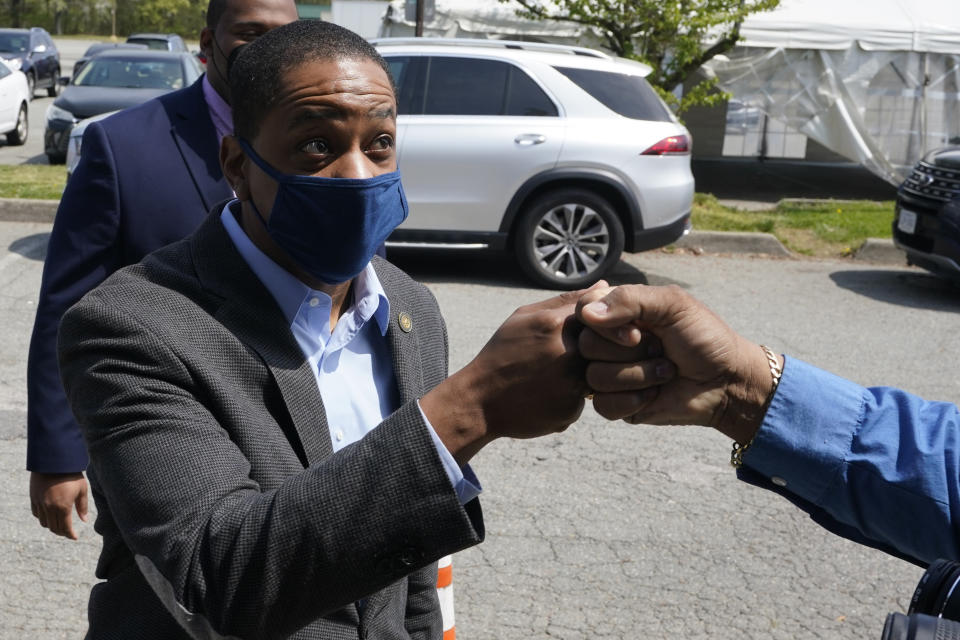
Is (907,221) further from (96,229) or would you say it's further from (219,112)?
(96,229)

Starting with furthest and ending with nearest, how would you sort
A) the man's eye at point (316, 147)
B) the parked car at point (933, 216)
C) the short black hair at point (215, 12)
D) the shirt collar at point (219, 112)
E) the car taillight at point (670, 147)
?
the car taillight at point (670, 147), the parked car at point (933, 216), the short black hair at point (215, 12), the shirt collar at point (219, 112), the man's eye at point (316, 147)

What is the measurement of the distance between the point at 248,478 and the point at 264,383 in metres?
0.18

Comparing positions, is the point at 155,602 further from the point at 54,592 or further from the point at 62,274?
the point at 54,592

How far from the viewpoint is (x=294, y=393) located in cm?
172

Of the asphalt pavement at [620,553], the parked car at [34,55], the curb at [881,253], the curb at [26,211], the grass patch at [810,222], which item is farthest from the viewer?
the parked car at [34,55]

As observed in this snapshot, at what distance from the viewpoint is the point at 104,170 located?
2771 mm

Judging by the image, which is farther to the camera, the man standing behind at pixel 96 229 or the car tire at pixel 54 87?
the car tire at pixel 54 87

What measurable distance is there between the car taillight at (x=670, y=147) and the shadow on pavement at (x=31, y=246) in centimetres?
513

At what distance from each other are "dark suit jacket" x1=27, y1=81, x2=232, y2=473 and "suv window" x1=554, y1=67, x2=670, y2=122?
22.8 ft

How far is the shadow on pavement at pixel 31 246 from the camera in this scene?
9.30 meters

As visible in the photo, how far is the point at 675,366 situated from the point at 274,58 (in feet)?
2.75

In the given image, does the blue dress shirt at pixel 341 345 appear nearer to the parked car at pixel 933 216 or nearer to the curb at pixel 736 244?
the parked car at pixel 933 216

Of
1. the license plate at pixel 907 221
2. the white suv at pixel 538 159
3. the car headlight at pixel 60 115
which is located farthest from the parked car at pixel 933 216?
the car headlight at pixel 60 115

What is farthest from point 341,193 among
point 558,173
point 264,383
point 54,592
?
point 558,173
